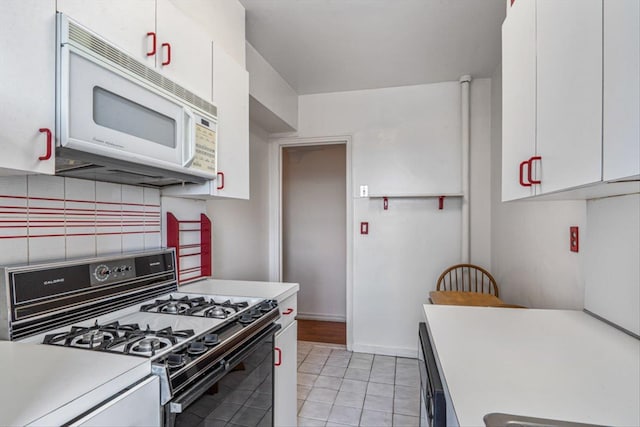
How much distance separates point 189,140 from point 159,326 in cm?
73

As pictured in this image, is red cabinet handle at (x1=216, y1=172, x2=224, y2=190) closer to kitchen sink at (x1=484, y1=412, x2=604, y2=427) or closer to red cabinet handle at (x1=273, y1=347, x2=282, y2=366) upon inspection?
red cabinet handle at (x1=273, y1=347, x2=282, y2=366)

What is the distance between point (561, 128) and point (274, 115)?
7.35ft

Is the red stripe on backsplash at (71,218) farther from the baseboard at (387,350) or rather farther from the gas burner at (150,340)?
the baseboard at (387,350)

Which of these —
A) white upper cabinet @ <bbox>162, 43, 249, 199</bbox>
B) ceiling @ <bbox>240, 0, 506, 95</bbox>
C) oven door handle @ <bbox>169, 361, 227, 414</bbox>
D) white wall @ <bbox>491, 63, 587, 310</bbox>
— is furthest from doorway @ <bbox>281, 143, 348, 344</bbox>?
oven door handle @ <bbox>169, 361, 227, 414</bbox>

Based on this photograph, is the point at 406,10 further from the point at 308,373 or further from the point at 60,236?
the point at 308,373

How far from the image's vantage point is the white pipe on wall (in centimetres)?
293

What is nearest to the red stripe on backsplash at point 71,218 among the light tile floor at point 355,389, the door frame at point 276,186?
the light tile floor at point 355,389

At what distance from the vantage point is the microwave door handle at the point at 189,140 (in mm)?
1335

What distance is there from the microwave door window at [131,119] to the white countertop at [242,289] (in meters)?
0.78

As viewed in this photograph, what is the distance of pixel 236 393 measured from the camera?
1129 millimetres

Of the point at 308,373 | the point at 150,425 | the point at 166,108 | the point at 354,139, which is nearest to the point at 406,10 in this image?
the point at 354,139

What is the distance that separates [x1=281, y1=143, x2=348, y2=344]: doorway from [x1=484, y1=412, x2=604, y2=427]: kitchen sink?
A: 350 centimetres

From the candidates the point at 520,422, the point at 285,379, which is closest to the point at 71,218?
the point at 285,379

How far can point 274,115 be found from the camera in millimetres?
2801
